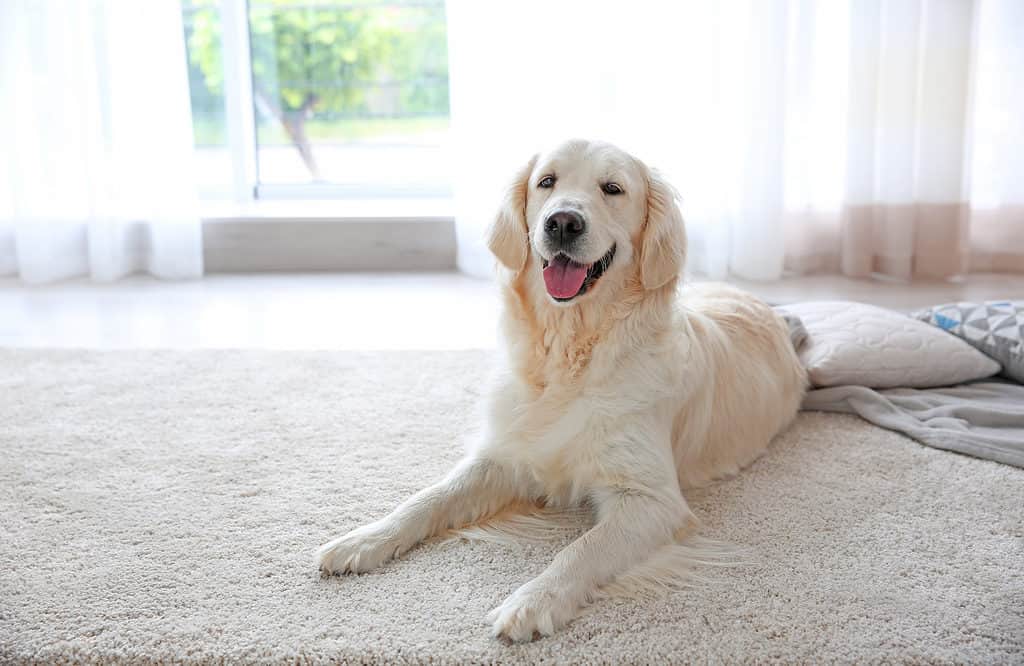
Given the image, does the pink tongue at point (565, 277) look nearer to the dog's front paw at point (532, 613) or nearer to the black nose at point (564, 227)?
the black nose at point (564, 227)

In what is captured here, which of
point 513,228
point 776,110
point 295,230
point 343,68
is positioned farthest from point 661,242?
point 343,68

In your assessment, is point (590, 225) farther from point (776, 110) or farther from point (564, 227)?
point (776, 110)

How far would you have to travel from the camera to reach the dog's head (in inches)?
72.5

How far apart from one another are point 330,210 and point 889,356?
9.13 feet

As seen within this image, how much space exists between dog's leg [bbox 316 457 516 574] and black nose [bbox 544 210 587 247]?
20.3 inches

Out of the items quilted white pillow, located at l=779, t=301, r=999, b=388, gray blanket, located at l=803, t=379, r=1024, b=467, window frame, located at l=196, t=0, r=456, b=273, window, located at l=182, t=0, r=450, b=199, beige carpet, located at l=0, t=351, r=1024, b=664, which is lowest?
beige carpet, located at l=0, t=351, r=1024, b=664

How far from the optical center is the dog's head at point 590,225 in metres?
1.84

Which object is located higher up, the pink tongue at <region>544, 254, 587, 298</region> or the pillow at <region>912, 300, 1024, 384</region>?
the pink tongue at <region>544, 254, 587, 298</region>

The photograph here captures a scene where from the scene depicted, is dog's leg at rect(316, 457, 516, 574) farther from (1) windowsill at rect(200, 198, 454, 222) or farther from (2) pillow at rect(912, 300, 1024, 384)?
(1) windowsill at rect(200, 198, 454, 222)

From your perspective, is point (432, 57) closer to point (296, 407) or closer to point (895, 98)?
point (895, 98)

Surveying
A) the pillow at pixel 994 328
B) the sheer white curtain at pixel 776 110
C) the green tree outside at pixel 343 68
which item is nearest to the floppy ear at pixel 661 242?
the pillow at pixel 994 328

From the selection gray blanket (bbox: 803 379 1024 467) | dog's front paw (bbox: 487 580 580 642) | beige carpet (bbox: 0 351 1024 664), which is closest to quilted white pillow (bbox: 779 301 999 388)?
gray blanket (bbox: 803 379 1024 467)

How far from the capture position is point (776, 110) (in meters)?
3.83

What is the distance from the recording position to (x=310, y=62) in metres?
4.81
